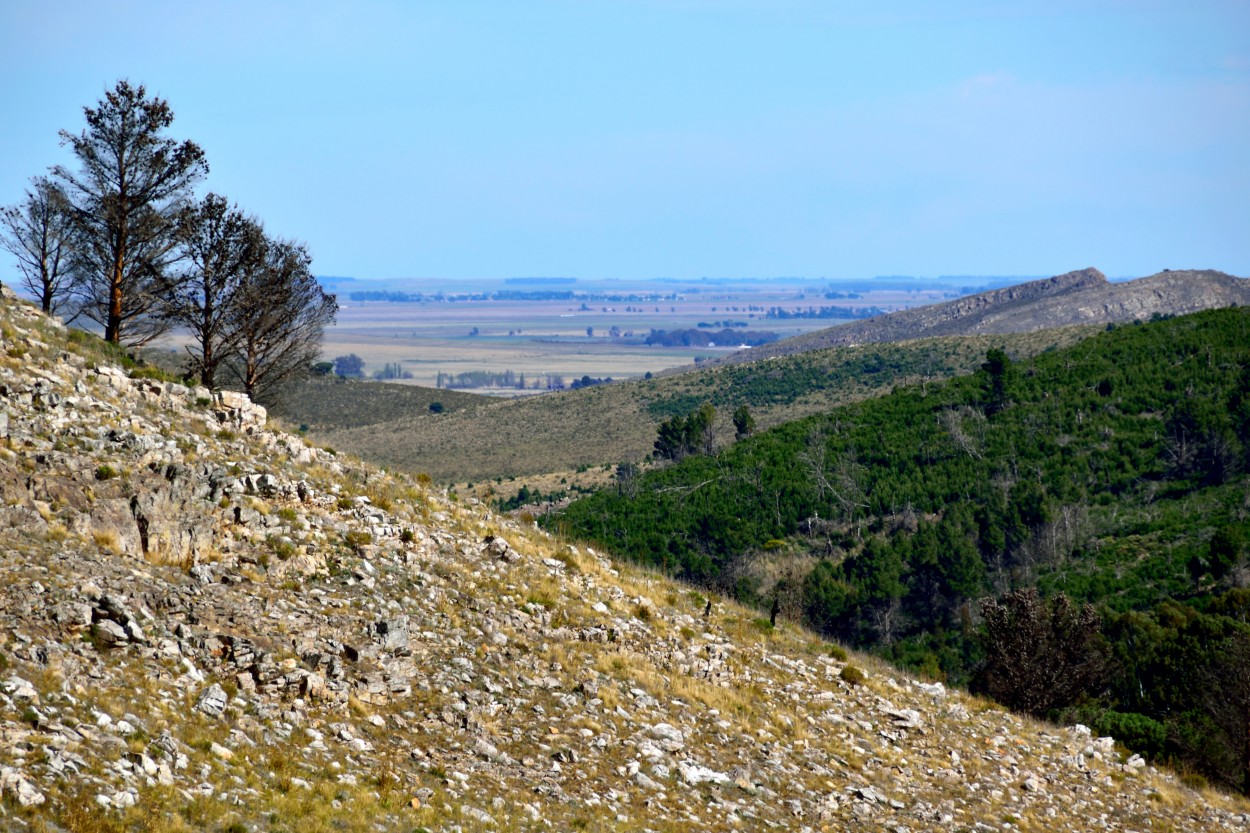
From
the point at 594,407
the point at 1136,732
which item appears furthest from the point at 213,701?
the point at 594,407

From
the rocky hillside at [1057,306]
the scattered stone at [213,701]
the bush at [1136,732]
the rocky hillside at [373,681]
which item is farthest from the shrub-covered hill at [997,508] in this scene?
the rocky hillside at [1057,306]

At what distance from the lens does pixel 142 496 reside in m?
16.2

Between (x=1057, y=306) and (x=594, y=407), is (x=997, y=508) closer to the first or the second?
(x=594, y=407)

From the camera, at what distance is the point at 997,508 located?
58.1m

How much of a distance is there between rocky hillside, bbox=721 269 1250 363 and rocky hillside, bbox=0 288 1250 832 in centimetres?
14216

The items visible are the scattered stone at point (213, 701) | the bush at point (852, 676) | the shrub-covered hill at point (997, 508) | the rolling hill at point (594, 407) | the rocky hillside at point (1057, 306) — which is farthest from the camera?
the rocky hillside at point (1057, 306)

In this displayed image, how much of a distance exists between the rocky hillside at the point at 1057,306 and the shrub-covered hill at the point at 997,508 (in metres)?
86.2

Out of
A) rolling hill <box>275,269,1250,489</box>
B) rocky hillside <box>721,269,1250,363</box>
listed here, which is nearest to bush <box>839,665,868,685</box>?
rolling hill <box>275,269,1250,489</box>

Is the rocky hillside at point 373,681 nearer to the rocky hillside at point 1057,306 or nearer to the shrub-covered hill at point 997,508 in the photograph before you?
the shrub-covered hill at point 997,508

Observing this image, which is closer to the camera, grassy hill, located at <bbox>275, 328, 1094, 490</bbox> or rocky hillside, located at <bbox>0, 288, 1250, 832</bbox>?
rocky hillside, located at <bbox>0, 288, 1250, 832</bbox>

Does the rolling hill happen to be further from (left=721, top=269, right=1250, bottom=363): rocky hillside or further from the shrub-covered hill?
(left=721, top=269, right=1250, bottom=363): rocky hillside

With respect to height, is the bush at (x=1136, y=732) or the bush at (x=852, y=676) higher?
the bush at (x=852, y=676)

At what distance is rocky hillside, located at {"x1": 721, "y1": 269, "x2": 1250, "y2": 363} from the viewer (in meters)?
164

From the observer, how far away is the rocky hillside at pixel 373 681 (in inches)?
480
